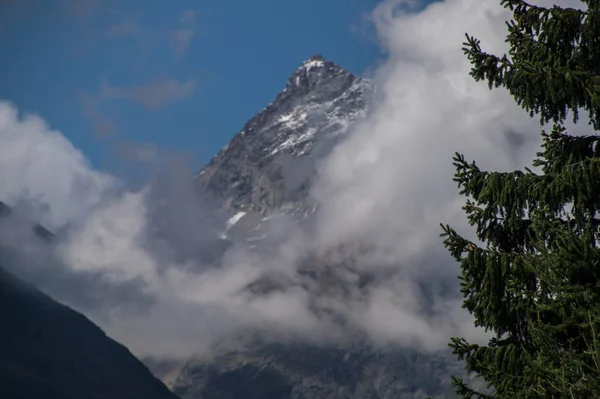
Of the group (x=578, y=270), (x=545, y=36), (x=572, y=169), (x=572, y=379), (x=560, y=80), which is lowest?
(x=572, y=379)

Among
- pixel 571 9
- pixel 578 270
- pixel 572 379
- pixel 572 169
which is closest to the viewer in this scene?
pixel 572 379

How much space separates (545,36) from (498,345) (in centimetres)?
697

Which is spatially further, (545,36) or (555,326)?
(545,36)

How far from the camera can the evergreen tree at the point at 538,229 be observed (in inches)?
562

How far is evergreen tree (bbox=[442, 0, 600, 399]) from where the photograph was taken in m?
14.3

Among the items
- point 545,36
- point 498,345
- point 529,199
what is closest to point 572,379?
point 498,345

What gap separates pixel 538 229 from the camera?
49.7 feet

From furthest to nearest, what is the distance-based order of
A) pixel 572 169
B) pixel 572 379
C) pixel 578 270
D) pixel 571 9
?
1. pixel 571 9
2. pixel 572 169
3. pixel 578 270
4. pixel 572 379

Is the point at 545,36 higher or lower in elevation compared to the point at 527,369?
higher

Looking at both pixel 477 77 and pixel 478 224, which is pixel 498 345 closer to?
pixel 478 224

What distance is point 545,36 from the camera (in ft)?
54.5

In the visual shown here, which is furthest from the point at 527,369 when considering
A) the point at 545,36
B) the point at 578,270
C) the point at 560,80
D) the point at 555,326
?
the point at 545,36

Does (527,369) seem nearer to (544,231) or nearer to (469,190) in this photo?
(544,231)

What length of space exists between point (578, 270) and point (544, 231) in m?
1.30
